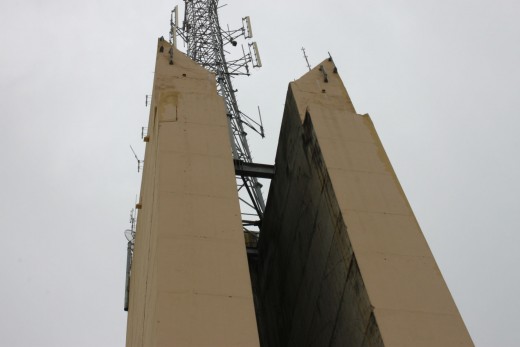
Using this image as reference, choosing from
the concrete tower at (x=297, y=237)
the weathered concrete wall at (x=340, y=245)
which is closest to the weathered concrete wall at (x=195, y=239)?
the concrete tower at (x=297, y=237)

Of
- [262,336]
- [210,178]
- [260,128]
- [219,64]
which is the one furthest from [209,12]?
[210,178]

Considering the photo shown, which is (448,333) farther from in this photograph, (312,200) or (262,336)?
(262,336)

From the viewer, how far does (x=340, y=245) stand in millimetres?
6984

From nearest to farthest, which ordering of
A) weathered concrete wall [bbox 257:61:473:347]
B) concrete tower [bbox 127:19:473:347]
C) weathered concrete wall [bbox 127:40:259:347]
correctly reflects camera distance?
weathered concrete wall [bbox 127:40:259:347] → concrete tower [bbox 127:19:473:347] → weathered concrete wall [bbox 257:61:473:347]

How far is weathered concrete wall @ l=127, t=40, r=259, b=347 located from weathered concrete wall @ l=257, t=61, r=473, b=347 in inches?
52.9

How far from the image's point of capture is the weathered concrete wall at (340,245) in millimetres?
6090

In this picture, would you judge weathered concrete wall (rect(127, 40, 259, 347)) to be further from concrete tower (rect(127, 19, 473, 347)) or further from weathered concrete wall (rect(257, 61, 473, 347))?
weathered concrete wall (rect(257, 61, 473, 347))

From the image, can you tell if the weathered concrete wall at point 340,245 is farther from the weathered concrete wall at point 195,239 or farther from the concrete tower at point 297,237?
the weathered concrete wall at point 195,239

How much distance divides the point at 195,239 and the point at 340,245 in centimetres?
186

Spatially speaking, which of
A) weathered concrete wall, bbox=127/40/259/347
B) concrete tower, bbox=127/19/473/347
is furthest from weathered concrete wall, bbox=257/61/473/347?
weathered concrete wall, bbox=127/40/259/347

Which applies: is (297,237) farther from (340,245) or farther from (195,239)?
(195,239)

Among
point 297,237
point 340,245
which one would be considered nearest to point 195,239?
point 340,245

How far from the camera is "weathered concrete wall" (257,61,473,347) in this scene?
20.0 ft

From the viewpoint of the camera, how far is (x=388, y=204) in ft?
23.8
